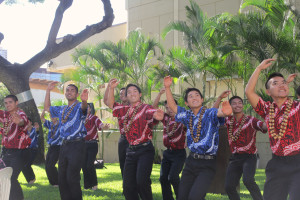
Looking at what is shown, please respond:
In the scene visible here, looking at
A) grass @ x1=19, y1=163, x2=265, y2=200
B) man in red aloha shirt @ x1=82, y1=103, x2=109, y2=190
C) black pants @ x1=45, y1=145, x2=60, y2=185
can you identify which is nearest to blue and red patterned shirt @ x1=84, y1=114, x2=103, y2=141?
man in red aloha shirt @ x1=82, y1=103, x2=109, y2=190

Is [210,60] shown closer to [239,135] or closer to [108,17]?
[108,17]

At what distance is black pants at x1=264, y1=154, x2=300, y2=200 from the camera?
3828mm

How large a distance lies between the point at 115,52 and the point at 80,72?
1.69m

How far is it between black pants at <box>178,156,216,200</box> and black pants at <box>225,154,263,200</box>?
1.02 m

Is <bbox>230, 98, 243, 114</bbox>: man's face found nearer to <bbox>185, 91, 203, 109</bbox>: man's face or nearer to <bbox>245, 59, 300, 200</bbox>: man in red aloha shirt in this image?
<bbox>185, 91, 203, 109</bbox>: man's face

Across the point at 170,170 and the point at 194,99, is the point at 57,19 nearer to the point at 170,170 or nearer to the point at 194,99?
the point at 170,170

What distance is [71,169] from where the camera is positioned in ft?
18.5

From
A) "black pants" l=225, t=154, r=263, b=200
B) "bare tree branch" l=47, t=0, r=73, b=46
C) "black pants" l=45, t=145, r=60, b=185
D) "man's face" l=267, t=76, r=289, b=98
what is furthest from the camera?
"bare tree branch" l=47, t=0, r=73, b=46

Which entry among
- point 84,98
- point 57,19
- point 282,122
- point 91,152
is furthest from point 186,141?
point 57,19

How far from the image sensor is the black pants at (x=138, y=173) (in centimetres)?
524

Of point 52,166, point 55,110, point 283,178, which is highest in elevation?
point 55,110

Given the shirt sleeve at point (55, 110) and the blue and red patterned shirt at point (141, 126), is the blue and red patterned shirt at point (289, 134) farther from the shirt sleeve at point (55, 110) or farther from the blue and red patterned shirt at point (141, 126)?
the shirt sleeve at point (55, 110)

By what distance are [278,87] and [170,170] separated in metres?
Answer: 2.57

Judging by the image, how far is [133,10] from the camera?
1733 cm
